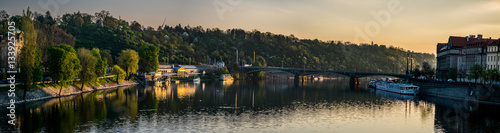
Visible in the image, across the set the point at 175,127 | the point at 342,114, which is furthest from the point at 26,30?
the point at 342,114

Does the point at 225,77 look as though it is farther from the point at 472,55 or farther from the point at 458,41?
the point at 472,55

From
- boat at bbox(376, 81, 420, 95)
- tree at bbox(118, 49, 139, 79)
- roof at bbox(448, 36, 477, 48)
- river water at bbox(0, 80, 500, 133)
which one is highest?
roof at bbox(448, 36, 477, 48)

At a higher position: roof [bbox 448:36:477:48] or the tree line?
roof [bbox 448:36:477:48]

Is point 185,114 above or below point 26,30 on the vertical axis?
below

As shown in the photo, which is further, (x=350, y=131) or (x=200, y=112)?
(x=200, y=112)

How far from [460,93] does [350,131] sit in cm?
4695

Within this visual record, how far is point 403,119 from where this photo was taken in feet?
204

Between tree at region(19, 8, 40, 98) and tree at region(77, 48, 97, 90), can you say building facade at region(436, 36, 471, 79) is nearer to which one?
tree at region(77, 48, 97, 90)

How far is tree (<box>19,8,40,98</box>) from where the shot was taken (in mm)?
70625

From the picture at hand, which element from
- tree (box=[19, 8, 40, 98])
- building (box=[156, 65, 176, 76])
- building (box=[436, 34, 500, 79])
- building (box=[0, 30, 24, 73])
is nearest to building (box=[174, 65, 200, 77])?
building (box=[156, 65, 176, 76])

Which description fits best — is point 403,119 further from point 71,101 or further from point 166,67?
point 166,67

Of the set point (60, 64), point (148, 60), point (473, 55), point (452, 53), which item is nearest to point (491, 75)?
point (473, 55)

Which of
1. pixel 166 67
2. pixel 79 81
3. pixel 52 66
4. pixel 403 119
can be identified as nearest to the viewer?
pixel 403 119

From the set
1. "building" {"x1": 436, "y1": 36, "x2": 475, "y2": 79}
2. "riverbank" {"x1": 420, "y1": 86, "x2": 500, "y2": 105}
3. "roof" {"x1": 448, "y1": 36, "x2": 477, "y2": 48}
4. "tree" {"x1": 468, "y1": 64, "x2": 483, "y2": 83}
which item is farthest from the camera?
"roof" {"x1": 448, "y1": 36, "x2": 477, "y2": 48}
